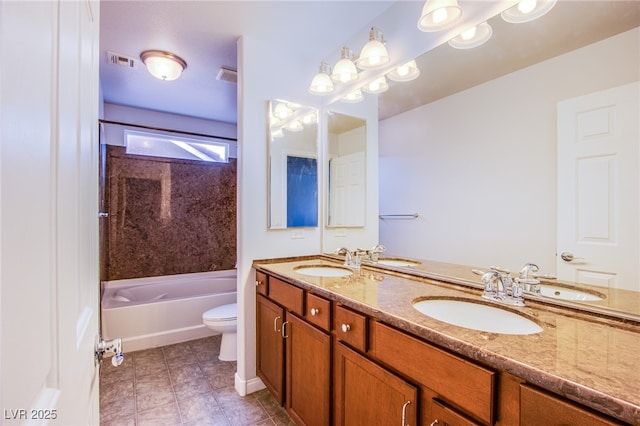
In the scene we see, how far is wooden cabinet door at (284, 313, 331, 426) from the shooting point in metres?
1.37

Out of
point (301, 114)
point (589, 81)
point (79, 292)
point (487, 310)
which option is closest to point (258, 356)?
point (487, 310)

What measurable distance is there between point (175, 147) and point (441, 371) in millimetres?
3824

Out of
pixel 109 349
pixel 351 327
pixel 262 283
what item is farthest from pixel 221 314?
pixel 109 349

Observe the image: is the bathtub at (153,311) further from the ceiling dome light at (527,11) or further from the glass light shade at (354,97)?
the ceiling dome light at (527,11)

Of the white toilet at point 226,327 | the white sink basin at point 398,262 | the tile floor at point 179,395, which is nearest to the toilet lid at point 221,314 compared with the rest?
the white toilet at point 226,327

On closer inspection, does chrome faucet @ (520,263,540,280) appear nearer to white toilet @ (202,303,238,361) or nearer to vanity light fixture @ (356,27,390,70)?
vanity light fixture @ (356,27,390,70)

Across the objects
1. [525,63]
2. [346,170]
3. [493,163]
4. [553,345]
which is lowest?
[553,345]

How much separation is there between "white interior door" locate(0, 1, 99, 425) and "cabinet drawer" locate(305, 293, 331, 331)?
2.92 feet

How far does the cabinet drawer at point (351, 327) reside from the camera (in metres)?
1.15

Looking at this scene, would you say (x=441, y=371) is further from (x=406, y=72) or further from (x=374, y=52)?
(x=374, y=52)

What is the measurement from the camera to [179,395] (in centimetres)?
202

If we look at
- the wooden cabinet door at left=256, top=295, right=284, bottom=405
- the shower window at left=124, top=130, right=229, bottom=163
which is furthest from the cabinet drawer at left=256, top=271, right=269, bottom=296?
the shower window at left=124, top=130, right=229, bottom=163

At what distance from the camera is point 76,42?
585 mm

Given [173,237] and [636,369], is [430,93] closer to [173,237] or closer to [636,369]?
[636,369]
